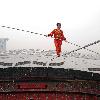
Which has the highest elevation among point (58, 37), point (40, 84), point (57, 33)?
point (57, 33)

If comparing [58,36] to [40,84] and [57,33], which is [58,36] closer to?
[57,33]

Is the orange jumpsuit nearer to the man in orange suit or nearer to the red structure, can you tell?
the man in orange suit

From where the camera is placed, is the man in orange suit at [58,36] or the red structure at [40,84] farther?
the man in orange suit at [58,36]

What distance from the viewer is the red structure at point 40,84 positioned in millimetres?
10984

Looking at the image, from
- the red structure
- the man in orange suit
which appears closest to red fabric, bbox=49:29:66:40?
the man in orange suit

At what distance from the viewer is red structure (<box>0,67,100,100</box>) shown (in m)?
11.0

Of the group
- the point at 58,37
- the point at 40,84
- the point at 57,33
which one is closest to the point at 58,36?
the point at 58,37

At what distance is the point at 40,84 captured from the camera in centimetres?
1108

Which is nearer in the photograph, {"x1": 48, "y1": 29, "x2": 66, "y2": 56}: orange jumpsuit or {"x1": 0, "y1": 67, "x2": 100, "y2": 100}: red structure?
{"x1": 0, "y1": 67, "x2": 100, "y2": 100}: red structure

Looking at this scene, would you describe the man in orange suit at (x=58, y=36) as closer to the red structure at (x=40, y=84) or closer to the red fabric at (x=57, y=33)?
the red fabric at (x=57, y=33)

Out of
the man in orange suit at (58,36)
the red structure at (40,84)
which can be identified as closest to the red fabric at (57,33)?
the man in orange suit at (58,36)

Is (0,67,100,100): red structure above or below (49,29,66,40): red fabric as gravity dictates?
below

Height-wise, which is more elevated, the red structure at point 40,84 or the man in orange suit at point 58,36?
the man in orange suit at point 58,36

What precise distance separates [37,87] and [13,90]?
1132mm
